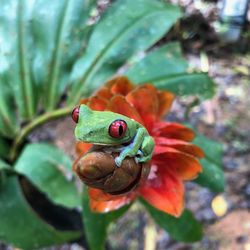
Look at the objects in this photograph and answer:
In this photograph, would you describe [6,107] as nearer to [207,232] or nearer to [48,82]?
[48,82]

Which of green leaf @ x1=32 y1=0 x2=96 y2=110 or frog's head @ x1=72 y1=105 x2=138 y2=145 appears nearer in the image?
frog's head @ x1=72 y1=105 x2=138 y2=145

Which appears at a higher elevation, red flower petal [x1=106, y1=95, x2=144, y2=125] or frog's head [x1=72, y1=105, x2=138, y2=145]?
frog's head [x1=72, y1=105, x2=138, y2=145]

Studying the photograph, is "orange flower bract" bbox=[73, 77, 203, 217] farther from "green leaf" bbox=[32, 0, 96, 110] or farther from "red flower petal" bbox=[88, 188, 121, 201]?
"green leaf" bbox=[32, 0, 96, 110]

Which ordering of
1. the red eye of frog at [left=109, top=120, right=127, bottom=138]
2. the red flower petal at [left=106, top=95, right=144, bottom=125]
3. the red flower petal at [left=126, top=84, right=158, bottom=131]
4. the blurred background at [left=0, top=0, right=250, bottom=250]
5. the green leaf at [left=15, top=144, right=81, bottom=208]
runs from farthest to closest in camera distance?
the blurred background at [left=0, top=0, right=250, bottom=250]
the green leaf at [left=15, top=144, right=81, bottom=208]
the red flower petal at [left=126, top=84, right=158, bottom=131]
the red flower petal at [left=106, top=95, right=144, bottom=125]
the red eye of frog at [left=109, top=120, right=127, bottom=138]

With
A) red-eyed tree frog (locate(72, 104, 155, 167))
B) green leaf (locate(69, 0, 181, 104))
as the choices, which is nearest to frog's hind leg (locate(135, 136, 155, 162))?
red-eyed tree frog (locate(72, 104, 155, 167))

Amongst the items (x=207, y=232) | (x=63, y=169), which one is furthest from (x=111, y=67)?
(x=207, y=232)

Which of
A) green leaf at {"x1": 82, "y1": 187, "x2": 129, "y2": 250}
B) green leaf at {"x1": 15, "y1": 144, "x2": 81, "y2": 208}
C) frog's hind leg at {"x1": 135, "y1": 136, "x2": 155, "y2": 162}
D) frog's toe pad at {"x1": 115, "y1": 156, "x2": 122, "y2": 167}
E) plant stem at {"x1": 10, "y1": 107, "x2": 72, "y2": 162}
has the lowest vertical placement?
plant stem at {"x1": 10, "y1": 107, "x2": 72, "y2": 162}

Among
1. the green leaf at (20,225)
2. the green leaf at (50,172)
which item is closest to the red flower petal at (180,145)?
the green leaf at (50,172)

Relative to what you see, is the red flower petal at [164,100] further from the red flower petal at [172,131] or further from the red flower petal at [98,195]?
the red flower petal at [98,195]
